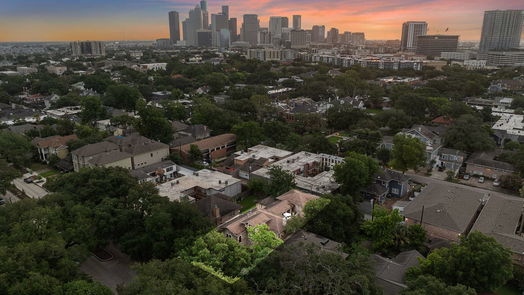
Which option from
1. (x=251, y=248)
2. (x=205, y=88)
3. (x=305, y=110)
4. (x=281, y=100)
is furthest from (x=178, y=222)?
(x=205, y=88)

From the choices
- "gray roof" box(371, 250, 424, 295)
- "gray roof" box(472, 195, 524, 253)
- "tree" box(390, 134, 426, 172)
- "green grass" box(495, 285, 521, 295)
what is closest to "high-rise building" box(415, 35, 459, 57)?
"tree" box(390, 134, 426, 172)

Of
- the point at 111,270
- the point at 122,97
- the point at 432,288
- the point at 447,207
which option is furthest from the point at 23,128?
the point at 432,288

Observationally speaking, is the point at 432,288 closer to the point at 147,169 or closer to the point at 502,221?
the point at 502,221

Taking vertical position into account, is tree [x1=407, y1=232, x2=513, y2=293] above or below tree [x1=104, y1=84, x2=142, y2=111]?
below

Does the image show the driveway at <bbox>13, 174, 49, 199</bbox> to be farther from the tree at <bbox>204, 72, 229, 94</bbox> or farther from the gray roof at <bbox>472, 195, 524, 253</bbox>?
the tree at <bbox>204, 72, 229, 94</bbox>

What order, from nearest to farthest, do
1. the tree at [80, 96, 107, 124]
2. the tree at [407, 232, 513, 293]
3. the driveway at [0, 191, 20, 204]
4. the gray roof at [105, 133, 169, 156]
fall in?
1. the tree at [407, 232, 513, 293]
2. the driveway at [0, 191, 20, 204]
3. the gray roof at [105, 133, 169, 156]
4. the tree at [80, 96, 107, 124]
